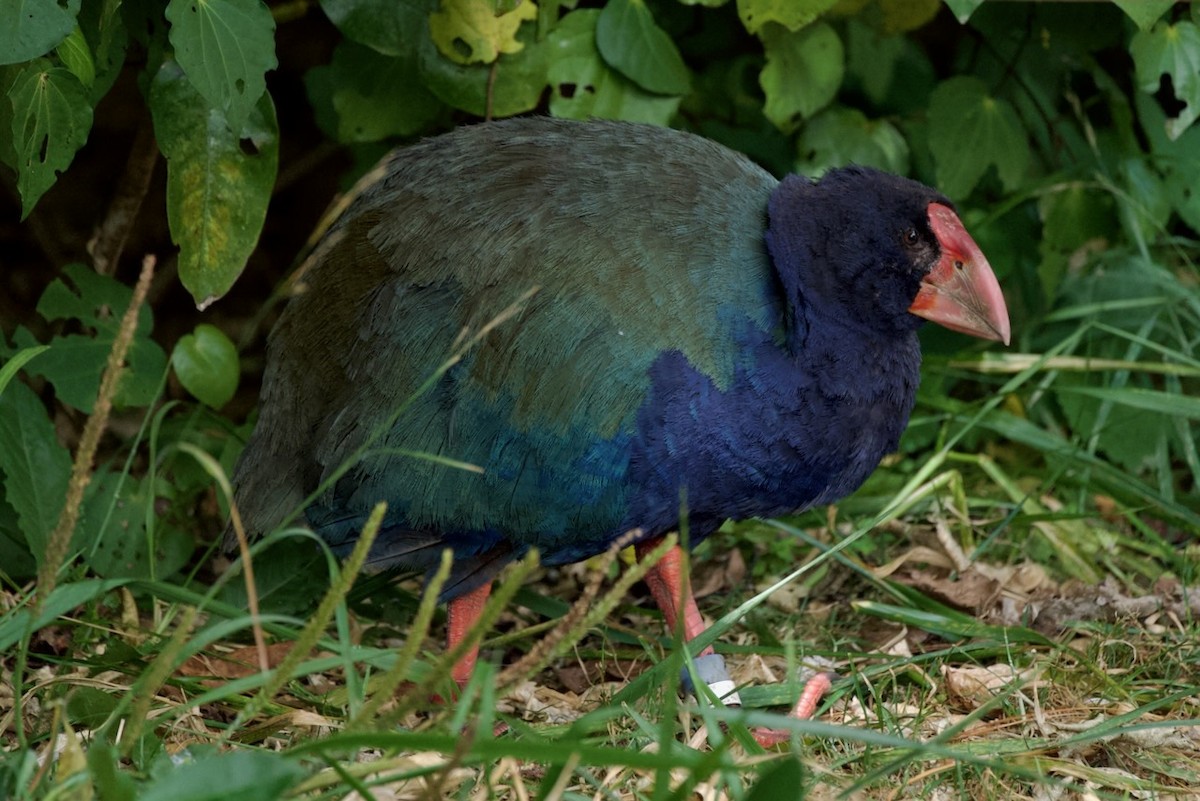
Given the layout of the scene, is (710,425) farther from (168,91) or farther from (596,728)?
(168,91)

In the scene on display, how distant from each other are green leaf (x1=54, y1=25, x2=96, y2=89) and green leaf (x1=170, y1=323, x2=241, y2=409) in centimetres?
63

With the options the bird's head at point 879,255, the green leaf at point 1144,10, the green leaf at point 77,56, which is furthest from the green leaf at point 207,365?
the green leaf at point 1144,10

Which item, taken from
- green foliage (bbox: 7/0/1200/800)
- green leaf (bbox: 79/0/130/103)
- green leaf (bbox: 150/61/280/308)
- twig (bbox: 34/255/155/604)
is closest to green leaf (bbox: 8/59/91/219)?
green foliage (bbox: 7/0/1200/800)

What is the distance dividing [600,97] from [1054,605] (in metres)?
1.32

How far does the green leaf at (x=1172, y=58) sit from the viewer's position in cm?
292

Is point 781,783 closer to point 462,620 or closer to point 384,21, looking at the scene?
point 462,620

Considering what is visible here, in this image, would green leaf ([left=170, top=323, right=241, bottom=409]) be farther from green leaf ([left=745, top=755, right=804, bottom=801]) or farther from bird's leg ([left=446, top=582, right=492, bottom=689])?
green leaf ([left=745, top=755, right=804, bottom=801])

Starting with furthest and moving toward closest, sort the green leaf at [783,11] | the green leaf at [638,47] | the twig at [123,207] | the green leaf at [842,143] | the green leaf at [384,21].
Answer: the green leaf at [842,143] < the twig at [123,207] < the green leaf at [638,47] < the green leaf at [783,11] < the green leaf at [384,21]

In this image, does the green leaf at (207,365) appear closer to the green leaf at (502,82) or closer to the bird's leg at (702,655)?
the green leaf at (502,82)

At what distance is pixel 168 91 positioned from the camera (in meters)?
2.54

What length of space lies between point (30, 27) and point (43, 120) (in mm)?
213

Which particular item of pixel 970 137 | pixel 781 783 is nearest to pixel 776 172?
pixel 970 137

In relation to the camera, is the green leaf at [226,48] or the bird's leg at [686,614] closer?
the green leaf at [226,48]

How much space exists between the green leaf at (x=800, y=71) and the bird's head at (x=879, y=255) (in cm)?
70
